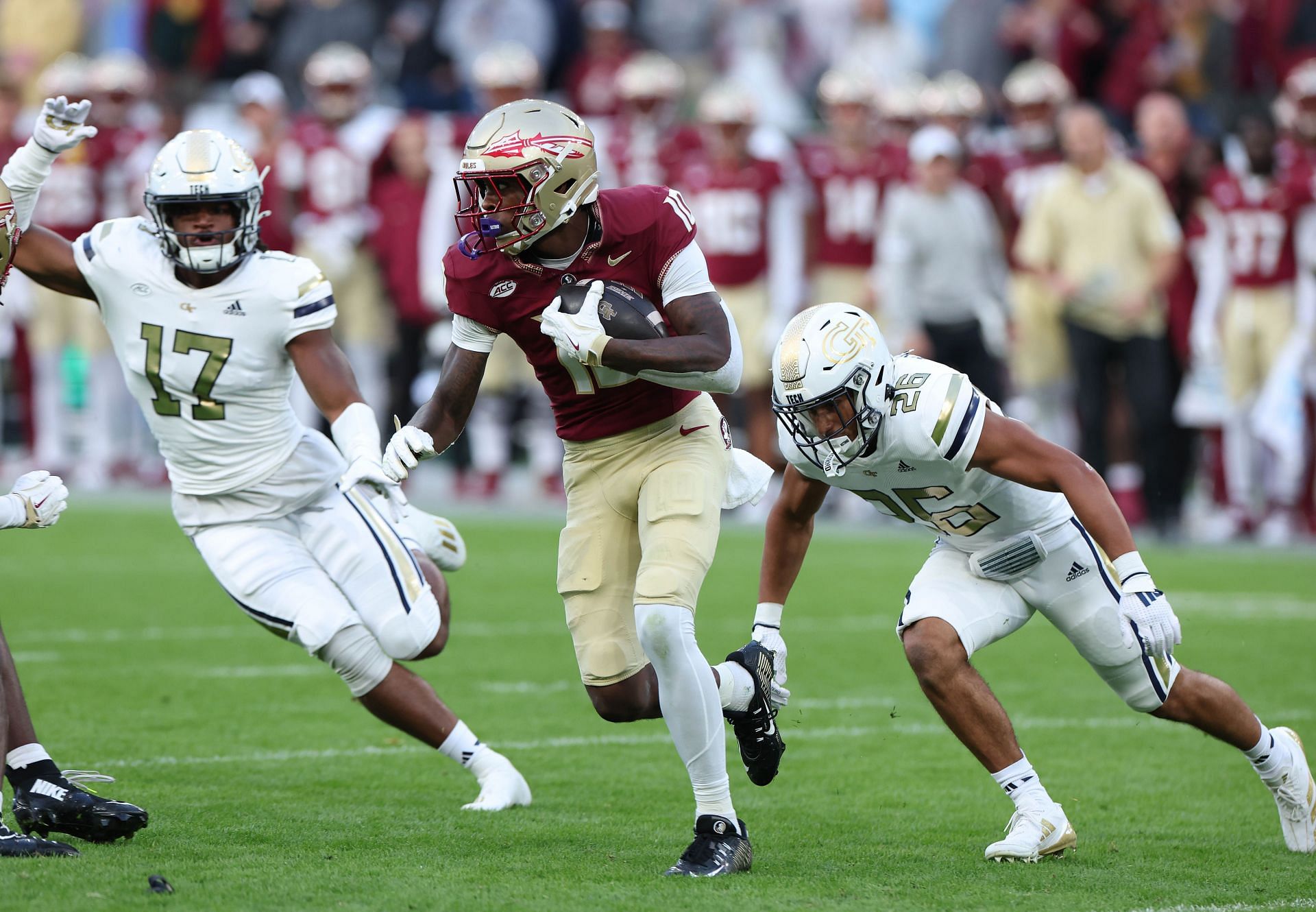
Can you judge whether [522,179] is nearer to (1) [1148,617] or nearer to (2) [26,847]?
(1) [1148,617]

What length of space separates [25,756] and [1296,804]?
302 centimetres

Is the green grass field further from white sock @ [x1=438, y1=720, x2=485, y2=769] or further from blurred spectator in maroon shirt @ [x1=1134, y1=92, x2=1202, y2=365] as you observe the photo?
blurred spectator in maroon shirt @ [x1=1134, y1=92, x2=1202, y2=365]

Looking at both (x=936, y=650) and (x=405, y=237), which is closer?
(x=936, y=650)

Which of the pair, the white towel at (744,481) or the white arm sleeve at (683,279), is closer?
the white arm sleeve at (683,279)

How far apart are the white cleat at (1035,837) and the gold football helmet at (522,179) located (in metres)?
1.77

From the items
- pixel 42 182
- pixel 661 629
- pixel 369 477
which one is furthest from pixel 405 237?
pixel 661 629

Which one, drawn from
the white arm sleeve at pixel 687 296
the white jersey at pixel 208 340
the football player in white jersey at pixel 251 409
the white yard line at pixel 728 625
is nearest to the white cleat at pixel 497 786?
the football player in white jersey at pixel 251 409

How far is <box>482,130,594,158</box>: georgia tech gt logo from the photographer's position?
4.45 metres

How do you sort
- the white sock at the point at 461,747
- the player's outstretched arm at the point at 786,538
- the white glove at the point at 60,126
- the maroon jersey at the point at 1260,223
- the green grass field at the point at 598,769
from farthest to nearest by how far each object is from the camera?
the maroon jersey at the point at 1260,223
the white sock at the point at 461,747
the white glove at the point at 60,126
the player's outstretched arm at the point at 786,538
the green grass field at the point at 598,769

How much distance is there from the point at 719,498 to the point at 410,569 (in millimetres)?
987

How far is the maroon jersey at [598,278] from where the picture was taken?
4578mm

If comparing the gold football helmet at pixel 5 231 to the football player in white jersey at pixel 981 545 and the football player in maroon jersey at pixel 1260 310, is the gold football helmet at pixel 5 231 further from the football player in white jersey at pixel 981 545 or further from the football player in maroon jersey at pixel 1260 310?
the football player in maroon jersey at pixel 1260 310

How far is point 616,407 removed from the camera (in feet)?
15.3

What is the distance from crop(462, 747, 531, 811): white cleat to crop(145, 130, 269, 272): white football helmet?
58.8 inches
